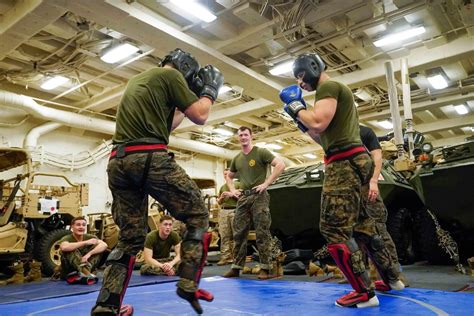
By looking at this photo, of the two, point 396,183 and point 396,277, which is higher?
point 396,183

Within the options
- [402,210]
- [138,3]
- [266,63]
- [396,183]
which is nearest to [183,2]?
[138,3]

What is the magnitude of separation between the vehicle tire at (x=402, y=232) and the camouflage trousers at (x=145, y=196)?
388 centimetres

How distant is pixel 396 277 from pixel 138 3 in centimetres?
535

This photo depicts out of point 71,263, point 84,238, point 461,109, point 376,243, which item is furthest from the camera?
point 461,109

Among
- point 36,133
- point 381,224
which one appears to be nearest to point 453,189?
point 381,224

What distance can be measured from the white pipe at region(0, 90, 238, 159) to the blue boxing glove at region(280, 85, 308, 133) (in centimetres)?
753

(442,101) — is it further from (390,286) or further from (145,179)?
(145,179)

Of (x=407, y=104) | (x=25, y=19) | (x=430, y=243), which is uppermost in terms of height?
(x=25, y=19)

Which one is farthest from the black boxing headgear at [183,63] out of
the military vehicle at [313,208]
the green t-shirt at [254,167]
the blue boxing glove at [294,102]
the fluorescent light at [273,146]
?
the fluorescent light at [273,146]

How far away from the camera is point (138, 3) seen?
6316 mm

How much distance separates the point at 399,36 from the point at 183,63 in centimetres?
611

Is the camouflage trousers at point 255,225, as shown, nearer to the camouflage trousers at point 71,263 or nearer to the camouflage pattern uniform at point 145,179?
the camouflage trousers at point 71,263

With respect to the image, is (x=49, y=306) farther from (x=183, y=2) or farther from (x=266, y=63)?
(x=266, y=63)

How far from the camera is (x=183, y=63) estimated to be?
2.61 metres
